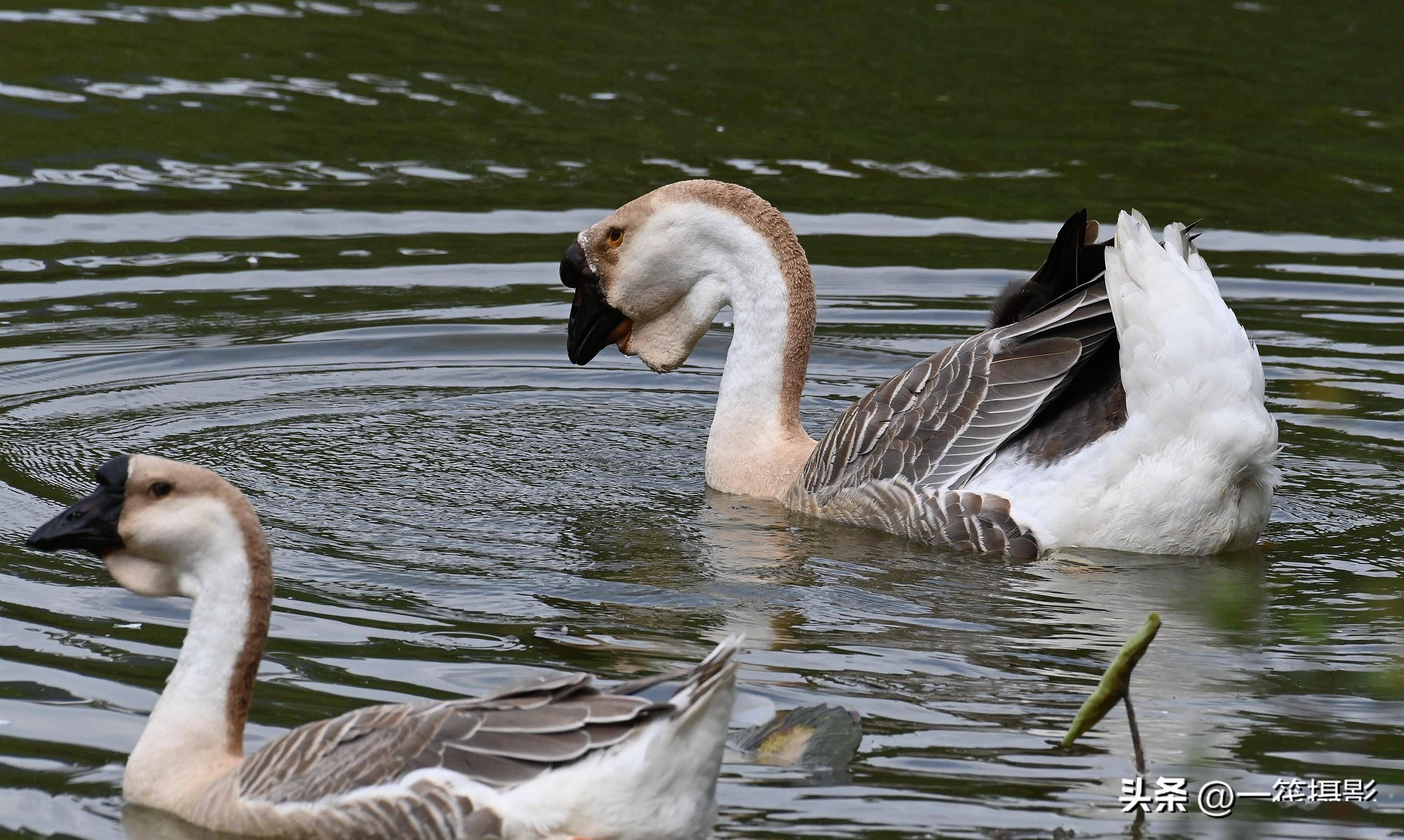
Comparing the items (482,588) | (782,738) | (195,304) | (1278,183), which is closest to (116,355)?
(195,304)

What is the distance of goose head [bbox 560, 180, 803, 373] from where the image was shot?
9875 millimetres

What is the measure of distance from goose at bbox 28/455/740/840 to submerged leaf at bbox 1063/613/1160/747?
1081mm

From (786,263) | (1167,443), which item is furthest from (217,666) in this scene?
(786,263)

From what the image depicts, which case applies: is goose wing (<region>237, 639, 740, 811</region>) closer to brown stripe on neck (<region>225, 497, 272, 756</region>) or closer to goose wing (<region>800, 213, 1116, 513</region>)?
brown stripe on neck (<region>225, 497, 272, 756</region>)

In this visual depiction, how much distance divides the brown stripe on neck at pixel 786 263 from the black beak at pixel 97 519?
443 cm

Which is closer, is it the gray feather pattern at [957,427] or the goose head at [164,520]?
the goose head at [164,520]

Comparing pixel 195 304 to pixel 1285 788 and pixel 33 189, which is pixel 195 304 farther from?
pixel 1285 788

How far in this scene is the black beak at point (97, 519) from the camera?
5.92 metres

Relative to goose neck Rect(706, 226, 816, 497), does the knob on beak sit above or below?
above

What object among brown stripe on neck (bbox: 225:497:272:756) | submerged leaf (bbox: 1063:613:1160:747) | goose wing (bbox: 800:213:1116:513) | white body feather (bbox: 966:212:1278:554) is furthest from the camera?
goose wing (bbox: 800:213:1116:513)

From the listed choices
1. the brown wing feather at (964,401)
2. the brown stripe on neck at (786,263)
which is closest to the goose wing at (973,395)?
the brown wing feather at (964,401)

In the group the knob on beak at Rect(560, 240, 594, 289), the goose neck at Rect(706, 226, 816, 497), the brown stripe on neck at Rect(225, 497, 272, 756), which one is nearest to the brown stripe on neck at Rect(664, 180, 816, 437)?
the goose neck at Rect(706, 226, 816, 497)

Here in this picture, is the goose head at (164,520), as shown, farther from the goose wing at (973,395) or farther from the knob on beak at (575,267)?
the knob on beak at (575,267)

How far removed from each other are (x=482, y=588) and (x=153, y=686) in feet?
5.14
